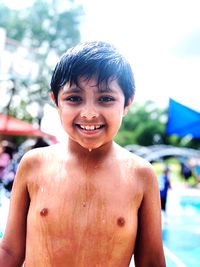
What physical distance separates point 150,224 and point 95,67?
22.5 inches

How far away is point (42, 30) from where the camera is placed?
77.7ft

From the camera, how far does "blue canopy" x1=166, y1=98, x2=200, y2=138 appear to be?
7.42m

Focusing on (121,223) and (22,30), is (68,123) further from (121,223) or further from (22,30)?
(22,30)

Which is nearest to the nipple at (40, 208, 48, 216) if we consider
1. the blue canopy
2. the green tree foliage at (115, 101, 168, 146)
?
the blue canopy

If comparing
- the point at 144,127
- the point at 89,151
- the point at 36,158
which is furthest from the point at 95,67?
the point at 144,127

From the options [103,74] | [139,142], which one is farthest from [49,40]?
[139,142]

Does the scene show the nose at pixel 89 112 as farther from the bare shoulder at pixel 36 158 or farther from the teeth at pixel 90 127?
the bare shoulder at pixel 36 158

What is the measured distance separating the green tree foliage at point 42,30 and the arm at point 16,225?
2182 centimetres

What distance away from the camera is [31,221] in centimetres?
113

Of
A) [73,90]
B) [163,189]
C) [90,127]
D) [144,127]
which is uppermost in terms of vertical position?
[73,90]

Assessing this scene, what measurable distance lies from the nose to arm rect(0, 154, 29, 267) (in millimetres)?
321

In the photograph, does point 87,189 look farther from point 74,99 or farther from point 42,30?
point 42,30

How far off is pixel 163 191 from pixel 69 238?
6860mm

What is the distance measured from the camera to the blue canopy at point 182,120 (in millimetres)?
7422
